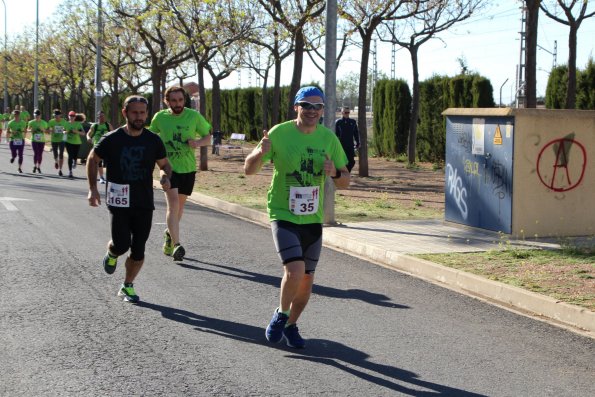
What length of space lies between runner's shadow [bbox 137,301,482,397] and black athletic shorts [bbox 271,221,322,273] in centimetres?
59

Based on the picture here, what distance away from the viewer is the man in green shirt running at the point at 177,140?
419 inches

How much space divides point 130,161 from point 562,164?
6933mm

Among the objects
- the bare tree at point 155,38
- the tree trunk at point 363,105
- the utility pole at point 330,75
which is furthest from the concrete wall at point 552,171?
the bare tree at point 155,38

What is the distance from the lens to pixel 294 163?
6.70m

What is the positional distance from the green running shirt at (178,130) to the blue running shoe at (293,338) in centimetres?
436

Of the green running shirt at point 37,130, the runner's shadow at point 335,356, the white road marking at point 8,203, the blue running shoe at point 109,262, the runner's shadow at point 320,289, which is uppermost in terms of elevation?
the green running shirt at point 37,130

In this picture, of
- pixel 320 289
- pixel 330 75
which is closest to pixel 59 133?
pixel 330 75

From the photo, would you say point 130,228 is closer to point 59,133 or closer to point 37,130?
point 59,133

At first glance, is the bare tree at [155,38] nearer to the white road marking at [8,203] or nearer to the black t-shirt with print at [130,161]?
the white road marking at [8,203]

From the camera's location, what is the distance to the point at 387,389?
228 inches

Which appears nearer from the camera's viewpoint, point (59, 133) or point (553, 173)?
point (553, 173)

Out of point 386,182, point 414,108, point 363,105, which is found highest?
point 414,108

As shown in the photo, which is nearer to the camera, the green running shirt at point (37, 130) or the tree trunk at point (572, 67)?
the tree trunk at point (572, 67)

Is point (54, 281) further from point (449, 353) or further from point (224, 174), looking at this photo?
point (224, 174)
